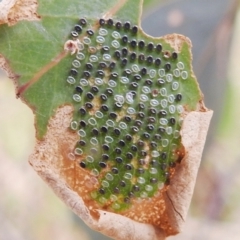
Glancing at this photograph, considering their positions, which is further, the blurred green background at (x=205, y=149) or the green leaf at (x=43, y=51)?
the blurred green background at (x=205, y=149)

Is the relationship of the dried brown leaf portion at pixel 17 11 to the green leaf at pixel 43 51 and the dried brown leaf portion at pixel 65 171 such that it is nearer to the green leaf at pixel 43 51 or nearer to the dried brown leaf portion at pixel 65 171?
the green leaf at pixel 43 51

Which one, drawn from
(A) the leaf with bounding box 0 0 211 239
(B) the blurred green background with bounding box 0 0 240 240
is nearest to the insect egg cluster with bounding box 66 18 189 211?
(A) the leaf with bounding box 0 0 211 239

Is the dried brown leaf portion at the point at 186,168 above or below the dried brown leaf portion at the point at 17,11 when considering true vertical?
below

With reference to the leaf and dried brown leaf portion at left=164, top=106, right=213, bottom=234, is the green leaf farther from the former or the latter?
dried brown leaf portion at left=164, top=106, right=213, bottom=234

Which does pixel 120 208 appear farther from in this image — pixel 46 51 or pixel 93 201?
pixel 46 51

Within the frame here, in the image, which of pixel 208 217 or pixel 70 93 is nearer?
pixel 70 93

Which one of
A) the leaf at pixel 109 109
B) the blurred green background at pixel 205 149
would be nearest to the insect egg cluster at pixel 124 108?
the leaf at pixel 109 109

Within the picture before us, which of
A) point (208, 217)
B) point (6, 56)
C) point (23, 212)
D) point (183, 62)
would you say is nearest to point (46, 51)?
point (6, 56)
